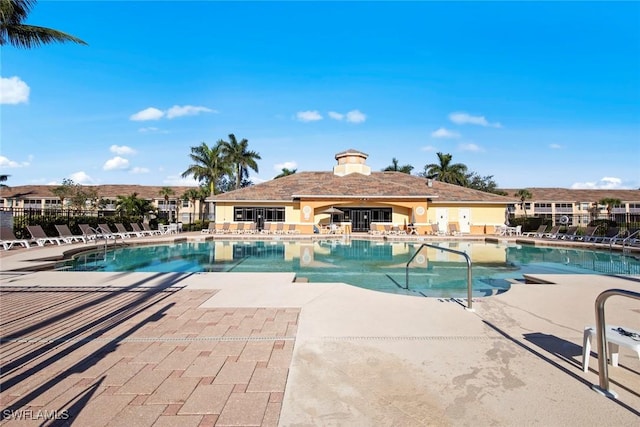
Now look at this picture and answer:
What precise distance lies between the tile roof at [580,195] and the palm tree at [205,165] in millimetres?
46476

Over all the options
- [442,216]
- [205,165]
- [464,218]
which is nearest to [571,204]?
[464,218]

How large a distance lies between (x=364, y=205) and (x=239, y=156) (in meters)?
20.7

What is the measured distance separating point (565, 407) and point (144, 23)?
1833 centimetres

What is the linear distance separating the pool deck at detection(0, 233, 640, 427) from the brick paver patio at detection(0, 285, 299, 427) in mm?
15

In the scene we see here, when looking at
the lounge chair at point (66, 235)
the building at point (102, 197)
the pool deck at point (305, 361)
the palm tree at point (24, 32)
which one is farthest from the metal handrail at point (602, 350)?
the building at point (102, 197)

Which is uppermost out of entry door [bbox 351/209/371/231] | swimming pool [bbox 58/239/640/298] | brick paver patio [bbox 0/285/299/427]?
entry door [bbox 351/209/371/231]

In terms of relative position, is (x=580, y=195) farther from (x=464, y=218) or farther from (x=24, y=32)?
(x=24, y=32)

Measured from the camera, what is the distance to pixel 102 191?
5181 centimetres

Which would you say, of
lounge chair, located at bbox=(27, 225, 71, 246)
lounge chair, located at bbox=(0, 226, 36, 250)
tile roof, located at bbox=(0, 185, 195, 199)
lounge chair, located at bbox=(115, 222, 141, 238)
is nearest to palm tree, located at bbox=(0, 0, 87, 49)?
lounge chair, located at bbox=(0, 226, 36, 250)

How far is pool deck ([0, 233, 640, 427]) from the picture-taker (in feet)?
8.08

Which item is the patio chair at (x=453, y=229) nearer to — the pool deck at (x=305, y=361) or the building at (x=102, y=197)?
the pool deck at (x=305, y=361)

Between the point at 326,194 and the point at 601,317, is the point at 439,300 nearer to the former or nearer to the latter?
the point at 601,317

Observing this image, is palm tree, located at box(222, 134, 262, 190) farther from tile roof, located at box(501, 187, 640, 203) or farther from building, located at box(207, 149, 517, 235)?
tile roof, located at box(501, 187, 640, 203)

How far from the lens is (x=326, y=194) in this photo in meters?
26.5
